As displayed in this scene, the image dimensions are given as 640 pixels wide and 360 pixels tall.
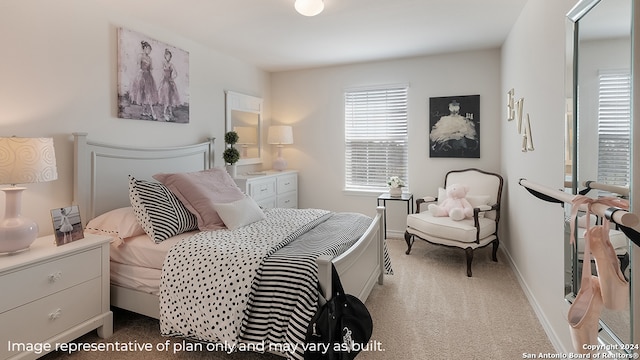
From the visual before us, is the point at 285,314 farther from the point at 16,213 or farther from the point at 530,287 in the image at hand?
the point at 530,287

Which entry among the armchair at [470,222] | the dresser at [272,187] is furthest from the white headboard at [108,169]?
the armchair at [470,222]

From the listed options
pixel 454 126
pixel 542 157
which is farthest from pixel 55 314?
pixel 454 126

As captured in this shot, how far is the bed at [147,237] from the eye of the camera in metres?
2.14

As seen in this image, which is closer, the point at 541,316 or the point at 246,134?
the point at 541,316

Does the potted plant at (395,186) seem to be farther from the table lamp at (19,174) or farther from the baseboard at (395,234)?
the table lamp at (19,174)

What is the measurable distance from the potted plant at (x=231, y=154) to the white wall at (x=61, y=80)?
2.65 feet

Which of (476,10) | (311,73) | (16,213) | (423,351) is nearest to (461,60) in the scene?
(476,10)

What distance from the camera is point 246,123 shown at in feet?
15.6

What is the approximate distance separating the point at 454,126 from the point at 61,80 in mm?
4033

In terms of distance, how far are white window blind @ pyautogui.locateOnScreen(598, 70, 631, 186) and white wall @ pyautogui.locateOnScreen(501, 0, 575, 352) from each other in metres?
0.58

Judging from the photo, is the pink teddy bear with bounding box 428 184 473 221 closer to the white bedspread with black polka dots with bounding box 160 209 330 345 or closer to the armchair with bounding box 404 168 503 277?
the armchair with bounding box 404 168 503 277

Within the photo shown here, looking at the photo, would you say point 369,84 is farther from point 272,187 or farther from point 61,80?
point 61,80

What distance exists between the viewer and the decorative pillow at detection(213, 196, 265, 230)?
8.46 feet

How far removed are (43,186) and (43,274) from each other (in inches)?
33.1
